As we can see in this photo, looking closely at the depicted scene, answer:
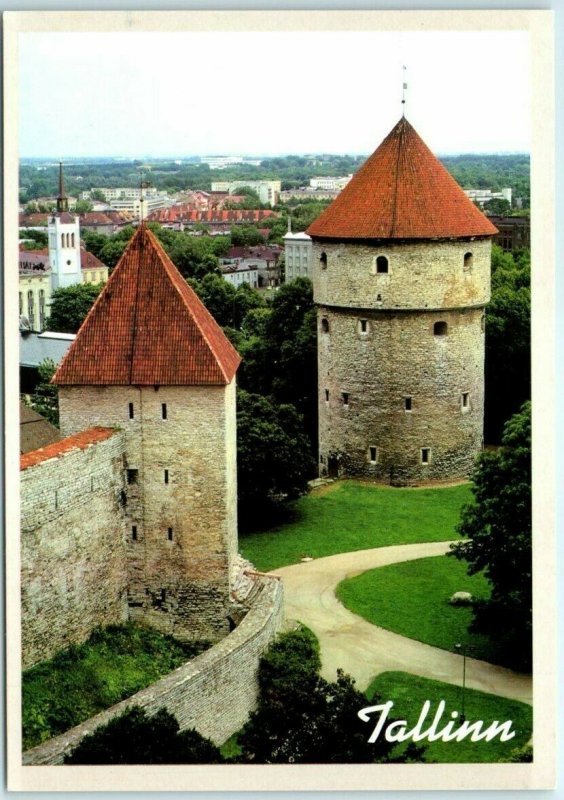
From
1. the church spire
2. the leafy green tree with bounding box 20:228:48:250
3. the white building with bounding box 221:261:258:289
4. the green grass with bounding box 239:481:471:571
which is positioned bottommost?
the green grass with bounding box 239:481:471:571

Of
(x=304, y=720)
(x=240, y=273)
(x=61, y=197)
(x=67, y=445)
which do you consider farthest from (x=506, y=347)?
(x=304, y=720)

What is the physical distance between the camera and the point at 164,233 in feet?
121

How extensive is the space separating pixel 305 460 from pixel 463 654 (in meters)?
9.35

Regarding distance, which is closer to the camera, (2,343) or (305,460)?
(2,343)

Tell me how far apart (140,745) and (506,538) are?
25.7 ft

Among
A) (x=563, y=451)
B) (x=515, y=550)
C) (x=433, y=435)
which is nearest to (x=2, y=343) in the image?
(x=563, y=451)

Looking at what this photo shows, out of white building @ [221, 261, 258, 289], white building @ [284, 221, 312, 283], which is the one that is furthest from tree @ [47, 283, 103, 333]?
white building @ [284, 221, 312, 283]

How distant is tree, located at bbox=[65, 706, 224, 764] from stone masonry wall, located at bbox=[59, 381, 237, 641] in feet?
16.5

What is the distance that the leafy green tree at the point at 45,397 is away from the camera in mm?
28328

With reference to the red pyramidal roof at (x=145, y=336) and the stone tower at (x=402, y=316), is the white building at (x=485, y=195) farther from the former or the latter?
the red pyramidal roof at (x=145, y=336)

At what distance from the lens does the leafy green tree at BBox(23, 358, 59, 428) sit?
92.9ft

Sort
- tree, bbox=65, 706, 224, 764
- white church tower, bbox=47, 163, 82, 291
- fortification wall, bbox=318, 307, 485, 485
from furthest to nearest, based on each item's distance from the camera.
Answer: fortification wall, bbox=318, 307, 485, 485 → white church tower, bbox=47, 163, 82, 291 → tree, bbox=65, 706, 224, 764

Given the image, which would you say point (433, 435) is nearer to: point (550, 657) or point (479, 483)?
point (479, 483)

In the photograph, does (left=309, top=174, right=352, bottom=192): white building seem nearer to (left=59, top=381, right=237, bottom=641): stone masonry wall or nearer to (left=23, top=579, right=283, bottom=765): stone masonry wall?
(left=59, top=381, right=237, bottom=641): stone masonry wall
